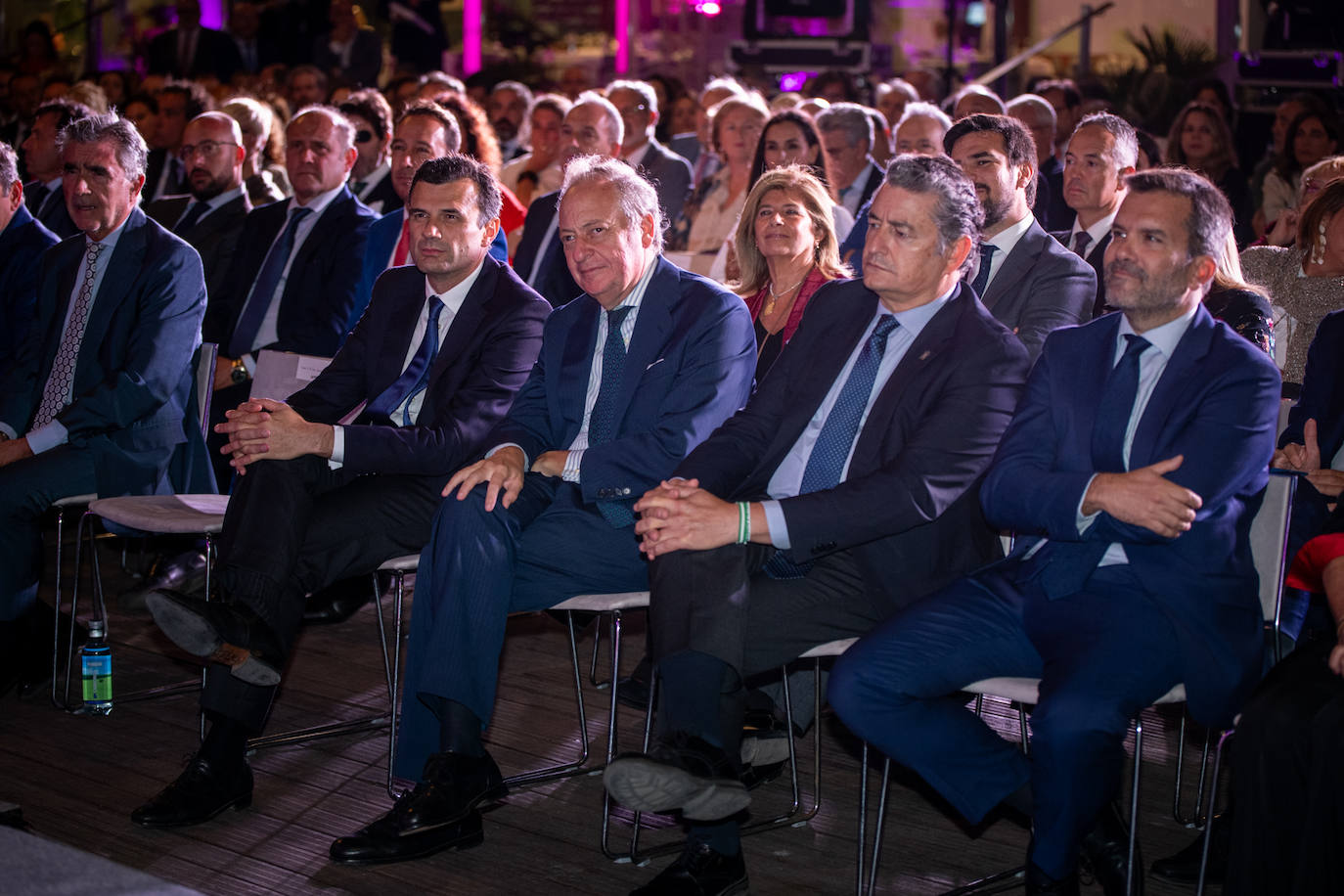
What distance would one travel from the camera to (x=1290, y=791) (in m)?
2.19

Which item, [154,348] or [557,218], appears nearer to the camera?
[154,348]

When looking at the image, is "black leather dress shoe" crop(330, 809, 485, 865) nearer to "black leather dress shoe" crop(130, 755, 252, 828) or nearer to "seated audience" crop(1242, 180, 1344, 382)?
"black leather dress shoe" crop(130, 755, 252, 828)

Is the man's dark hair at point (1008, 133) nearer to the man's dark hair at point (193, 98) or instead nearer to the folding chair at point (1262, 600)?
the folding chair at point (1262, 600)

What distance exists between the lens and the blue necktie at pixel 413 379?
350 cm

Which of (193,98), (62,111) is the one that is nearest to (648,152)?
(193,98)

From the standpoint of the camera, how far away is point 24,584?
3.67 metres

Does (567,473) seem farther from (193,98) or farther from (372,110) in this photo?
(193,98)

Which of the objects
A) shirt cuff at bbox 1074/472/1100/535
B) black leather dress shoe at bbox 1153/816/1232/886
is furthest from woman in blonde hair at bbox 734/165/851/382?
black leather dress shoe at bbox 1153/816/1232/886

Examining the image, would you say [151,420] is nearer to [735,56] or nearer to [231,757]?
[231,757]

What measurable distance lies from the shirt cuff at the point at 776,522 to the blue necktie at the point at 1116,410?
58cm

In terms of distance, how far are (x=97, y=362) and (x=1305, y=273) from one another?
326 centimetres

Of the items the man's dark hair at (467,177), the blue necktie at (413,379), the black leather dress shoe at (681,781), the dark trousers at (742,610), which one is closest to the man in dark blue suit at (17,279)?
the blue necktie at (413,379)

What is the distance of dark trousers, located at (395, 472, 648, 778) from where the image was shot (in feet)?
9.08

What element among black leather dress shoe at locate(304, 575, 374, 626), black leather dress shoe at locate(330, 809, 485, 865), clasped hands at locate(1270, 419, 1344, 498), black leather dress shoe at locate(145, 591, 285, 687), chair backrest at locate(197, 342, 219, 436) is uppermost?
chair backrest at locate(197, 342, 219, 436)
